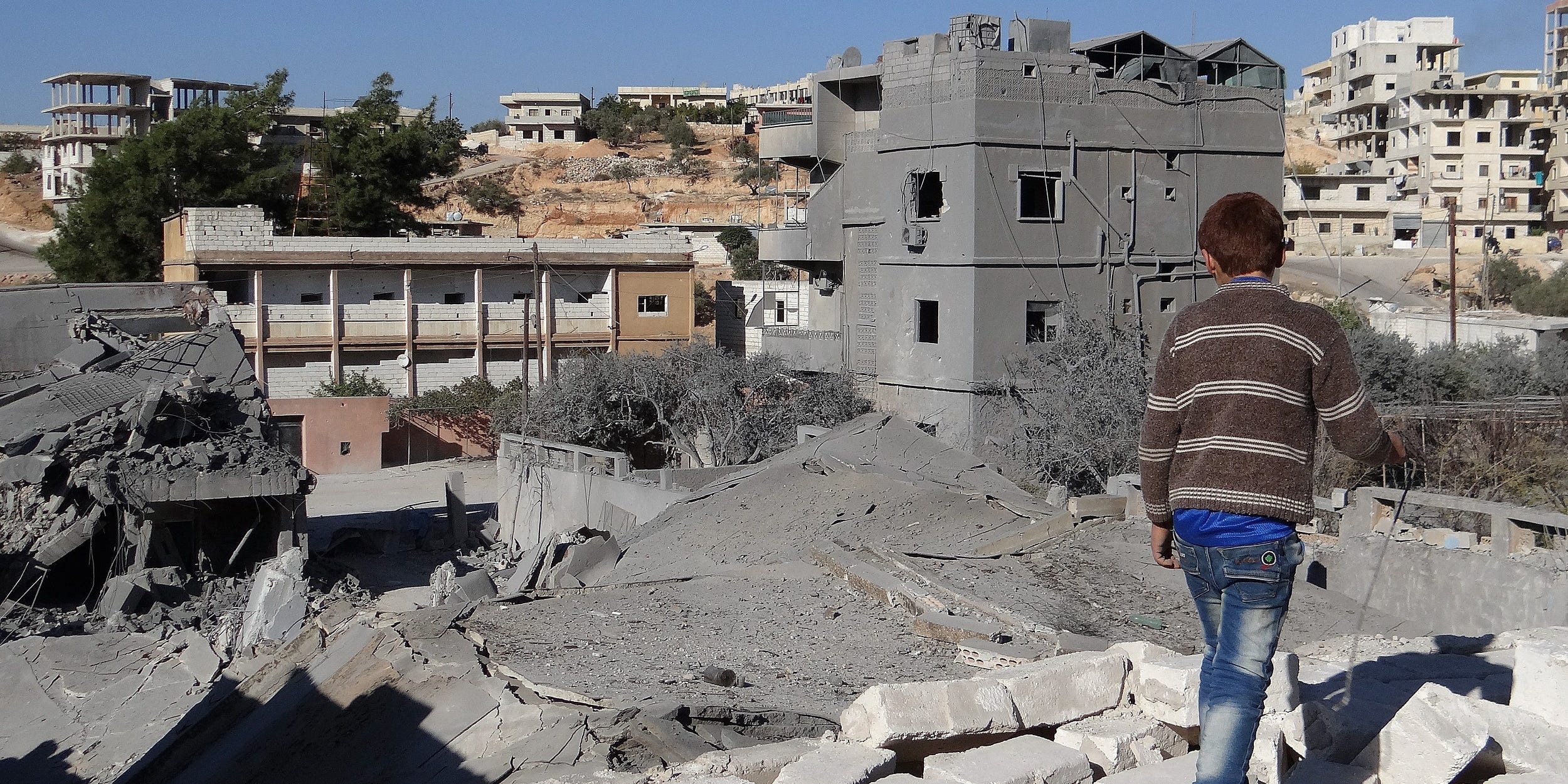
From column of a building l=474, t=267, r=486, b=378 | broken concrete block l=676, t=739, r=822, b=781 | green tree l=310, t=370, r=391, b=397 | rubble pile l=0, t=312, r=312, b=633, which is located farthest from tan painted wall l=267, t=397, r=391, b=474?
broken concrete block l=676, t=739, r=822, b=781

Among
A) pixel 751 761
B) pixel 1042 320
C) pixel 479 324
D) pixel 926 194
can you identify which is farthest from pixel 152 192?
pixel 751 761

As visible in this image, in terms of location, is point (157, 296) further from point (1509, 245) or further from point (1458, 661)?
point (1509, 245)

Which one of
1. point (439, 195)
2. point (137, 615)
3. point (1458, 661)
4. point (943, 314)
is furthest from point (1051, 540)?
point (439, 195)

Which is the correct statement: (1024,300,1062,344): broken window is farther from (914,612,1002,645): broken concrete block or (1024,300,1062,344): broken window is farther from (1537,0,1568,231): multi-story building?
(1537,0,1568,231): multi-story building

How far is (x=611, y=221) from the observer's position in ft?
218

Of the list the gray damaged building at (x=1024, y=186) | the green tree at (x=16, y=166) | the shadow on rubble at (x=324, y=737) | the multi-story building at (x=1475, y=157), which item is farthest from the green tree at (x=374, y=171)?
the multi-story building at (x=1475, y=157)

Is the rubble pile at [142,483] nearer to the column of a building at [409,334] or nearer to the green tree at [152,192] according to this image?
the column of a building at [409,334]

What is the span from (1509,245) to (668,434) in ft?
160

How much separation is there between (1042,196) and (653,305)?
16930mm

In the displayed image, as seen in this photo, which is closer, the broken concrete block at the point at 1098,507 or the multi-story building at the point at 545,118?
the broken concrete block at the point at 1098,507

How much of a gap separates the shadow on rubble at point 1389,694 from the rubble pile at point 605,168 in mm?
68793

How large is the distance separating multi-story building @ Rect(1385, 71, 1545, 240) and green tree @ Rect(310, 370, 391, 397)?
49368 millimetres

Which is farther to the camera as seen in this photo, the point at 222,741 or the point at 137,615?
the point at 137,615

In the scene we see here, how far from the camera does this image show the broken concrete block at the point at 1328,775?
13.3ft
